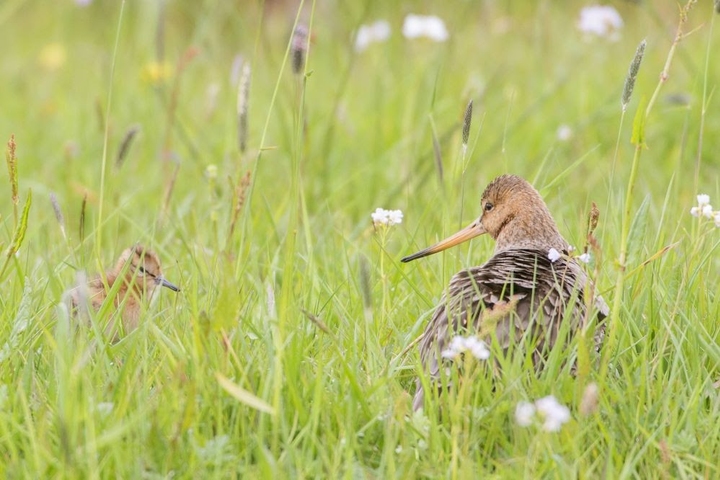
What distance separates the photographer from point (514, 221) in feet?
12.1

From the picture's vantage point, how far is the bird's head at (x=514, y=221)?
3650 mm

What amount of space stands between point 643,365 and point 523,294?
37cm

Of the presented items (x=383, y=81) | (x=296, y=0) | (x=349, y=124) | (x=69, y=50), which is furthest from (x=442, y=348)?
(x=296, y=0)

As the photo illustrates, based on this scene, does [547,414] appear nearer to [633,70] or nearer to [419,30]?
[633,70]

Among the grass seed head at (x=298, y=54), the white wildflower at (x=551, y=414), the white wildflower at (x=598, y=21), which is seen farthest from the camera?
the white wildflower at (x=598, y=21)

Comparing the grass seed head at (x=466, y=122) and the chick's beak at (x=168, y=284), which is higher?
the grass seed head at (x=466, y=122)

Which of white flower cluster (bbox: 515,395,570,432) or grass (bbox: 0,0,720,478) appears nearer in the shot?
white flower cluster (bbox: 515,395,570,432)

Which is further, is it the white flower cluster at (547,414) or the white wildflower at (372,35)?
the white wildflower at (372,35)

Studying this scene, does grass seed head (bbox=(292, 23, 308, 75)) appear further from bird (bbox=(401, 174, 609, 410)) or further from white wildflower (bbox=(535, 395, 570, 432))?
white wildflower (bbox=(535, 395, 570, 432))

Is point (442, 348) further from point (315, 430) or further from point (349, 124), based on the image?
point (349, 124)

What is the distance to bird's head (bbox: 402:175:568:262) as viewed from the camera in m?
3.65

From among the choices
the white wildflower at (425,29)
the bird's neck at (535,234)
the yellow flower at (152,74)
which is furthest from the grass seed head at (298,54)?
the white wildflower at (425,29)

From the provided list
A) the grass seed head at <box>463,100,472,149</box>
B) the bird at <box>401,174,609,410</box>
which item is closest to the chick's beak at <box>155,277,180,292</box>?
the bird at <box>401,174,609,410</box>

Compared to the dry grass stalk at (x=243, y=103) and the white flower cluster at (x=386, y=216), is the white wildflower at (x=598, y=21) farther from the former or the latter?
the dry grass stalk at (x=243, y=103)
